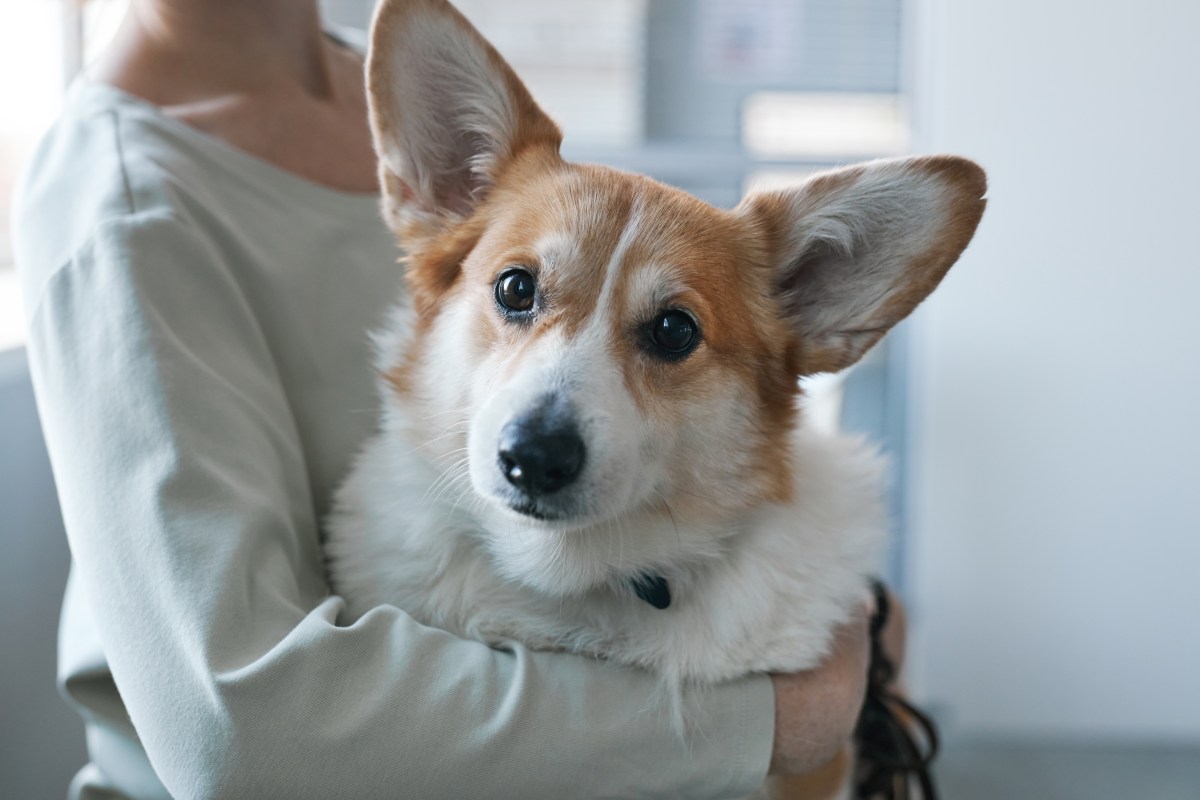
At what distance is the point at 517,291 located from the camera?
108cm

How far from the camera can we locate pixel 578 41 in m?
3.08

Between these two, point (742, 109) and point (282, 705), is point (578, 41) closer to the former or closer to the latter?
point (742, 109)

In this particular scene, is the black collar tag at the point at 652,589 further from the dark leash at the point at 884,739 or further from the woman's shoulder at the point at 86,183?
the woman's shoulder at the point at 86,183

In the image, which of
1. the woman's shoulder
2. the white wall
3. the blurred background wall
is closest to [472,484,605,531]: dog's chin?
the woman's shoulder

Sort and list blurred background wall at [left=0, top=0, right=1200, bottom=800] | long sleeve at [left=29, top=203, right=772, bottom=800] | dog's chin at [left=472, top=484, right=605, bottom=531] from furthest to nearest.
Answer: blurred background wall at [left=0, top=0, right=1200, bottom=800], dog's chin at [left=472, top=484, right=605, bottom=531], long sleeve at [left=29, top=203, right=772, bottom=800]

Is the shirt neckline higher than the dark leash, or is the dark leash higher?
the shirt neckline

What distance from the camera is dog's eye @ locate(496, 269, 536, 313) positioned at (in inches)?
42.3

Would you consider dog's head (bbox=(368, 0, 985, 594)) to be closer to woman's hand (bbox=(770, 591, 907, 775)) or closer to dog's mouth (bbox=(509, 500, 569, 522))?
dog's mouth (bbox=(509, 500, 569, 522))

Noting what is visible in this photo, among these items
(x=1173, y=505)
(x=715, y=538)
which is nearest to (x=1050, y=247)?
(x=1173, y=505)

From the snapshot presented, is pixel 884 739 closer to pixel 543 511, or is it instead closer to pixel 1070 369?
pixel 543 511

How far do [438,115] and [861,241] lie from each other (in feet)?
1.70

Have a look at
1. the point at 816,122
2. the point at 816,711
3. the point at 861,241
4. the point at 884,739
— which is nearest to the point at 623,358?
the point at 861,241

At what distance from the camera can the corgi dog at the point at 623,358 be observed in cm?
105

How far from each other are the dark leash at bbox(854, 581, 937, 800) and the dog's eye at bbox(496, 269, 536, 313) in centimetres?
62
